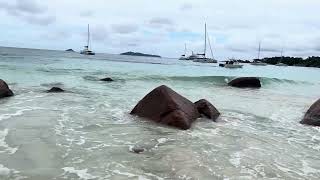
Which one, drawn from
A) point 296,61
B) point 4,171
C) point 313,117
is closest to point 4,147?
point 4,171

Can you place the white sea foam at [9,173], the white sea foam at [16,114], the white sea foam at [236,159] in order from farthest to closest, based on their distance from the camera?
1. the white sea foam at [16,114]
2. the white sea foam at [236,159]
3. the white sea foam at [9,173]

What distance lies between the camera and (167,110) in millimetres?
12328

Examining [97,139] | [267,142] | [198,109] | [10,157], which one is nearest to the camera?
[10,157]

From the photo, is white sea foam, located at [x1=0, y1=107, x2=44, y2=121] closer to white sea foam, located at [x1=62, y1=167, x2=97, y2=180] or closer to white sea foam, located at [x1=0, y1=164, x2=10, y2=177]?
white sea foam, located at [x1=0, y1=164, x2=10, y2=177]

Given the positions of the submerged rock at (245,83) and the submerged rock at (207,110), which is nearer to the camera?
the submerged rock at (207,110)

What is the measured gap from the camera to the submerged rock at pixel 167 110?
1196 centimetres

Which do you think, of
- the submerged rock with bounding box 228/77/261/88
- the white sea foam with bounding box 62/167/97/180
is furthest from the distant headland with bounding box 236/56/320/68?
the white sea foam with bounding box 62/167/97/180

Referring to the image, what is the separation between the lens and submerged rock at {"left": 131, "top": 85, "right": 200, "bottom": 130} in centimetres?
1196

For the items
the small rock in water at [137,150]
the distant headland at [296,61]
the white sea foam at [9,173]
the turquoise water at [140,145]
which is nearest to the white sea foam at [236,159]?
the turquoise water at [140,145]

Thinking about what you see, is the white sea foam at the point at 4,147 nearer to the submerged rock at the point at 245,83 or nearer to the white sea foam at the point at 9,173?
the white sea foam at the point at 9,173

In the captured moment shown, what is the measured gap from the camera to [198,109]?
14.0 meters

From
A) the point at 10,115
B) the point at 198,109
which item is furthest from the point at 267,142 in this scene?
the point at 10,115

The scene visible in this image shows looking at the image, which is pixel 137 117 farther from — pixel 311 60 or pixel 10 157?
pixel 311 60

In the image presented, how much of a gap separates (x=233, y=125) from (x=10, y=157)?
7040 mm
